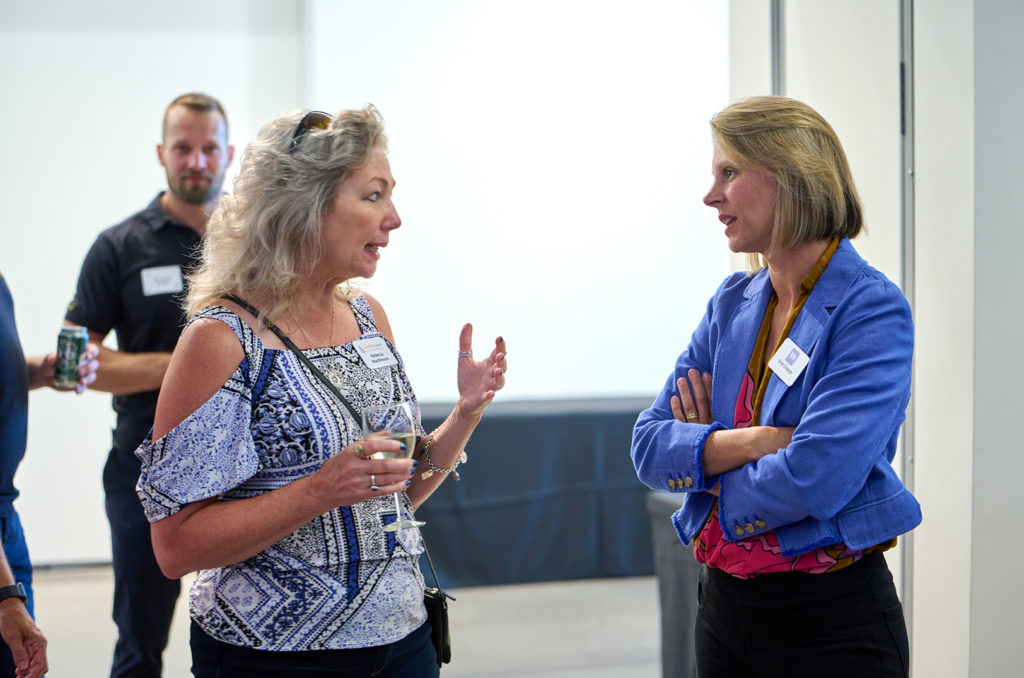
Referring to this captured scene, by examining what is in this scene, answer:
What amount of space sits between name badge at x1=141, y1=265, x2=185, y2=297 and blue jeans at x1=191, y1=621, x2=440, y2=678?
1.51 meters

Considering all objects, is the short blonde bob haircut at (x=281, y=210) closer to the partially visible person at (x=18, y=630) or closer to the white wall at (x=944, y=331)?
the partially visible person at (x=18, y=630)

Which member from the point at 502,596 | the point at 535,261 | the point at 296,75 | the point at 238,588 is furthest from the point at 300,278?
the point at 296,75

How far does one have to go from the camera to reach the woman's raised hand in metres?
1.60

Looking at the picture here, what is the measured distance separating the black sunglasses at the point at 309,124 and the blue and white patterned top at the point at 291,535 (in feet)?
1.00

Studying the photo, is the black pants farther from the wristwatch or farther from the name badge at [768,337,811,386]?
the wristwatch

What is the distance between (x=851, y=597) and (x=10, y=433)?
5.13 feet

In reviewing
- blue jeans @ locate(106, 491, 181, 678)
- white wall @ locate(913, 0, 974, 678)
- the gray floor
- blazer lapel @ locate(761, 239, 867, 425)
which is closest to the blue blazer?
blazer lapel @ locate(761, 239, 867, 425)

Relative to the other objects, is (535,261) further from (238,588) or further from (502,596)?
(238,588)

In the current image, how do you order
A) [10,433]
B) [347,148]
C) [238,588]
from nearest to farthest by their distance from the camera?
[238,588]
[347,148]
[10,433]

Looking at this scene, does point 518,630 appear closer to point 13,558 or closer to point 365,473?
point 13,558

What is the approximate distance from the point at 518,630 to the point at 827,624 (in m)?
2.87

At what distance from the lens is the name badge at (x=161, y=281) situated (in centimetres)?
270

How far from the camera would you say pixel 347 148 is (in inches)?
58.2

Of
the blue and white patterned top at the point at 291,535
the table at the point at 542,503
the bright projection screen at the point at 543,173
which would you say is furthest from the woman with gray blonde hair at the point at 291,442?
the bright projection screen at the point at 543,173
